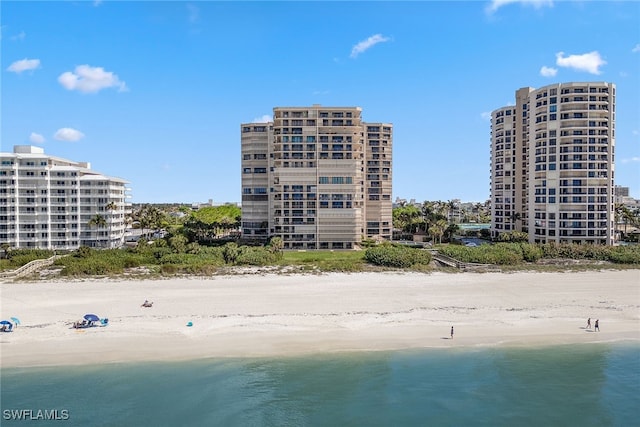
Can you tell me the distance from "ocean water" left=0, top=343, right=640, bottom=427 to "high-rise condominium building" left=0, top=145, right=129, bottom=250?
59.0 meters

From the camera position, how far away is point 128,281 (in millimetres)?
58688

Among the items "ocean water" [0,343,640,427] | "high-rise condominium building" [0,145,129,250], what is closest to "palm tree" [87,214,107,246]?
"high-rise condominium building" [0,145,129,250]

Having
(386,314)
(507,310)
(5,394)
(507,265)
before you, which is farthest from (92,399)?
(507,265)

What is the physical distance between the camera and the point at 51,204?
84.8 metres

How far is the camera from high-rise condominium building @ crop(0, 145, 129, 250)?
3250 inches

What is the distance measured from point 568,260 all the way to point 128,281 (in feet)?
226

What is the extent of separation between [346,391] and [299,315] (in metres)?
14.2

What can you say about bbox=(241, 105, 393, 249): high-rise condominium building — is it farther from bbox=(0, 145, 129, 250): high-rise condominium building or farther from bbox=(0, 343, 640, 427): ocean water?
bbox=(0, 343, 640, 427): ocean water

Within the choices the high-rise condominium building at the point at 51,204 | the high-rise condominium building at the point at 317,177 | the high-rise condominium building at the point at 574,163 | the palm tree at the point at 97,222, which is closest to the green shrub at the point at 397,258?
the high-rise condominium building at the point at 317,177

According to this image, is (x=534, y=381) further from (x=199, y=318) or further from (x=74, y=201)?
(x=74, y=201)

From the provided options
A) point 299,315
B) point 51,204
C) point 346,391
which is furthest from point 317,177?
point 346,391

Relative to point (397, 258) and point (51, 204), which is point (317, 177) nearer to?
point (397, 258)

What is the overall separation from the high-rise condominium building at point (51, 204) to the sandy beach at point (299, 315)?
103 feet

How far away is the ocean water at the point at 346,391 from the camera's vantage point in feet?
93.1
